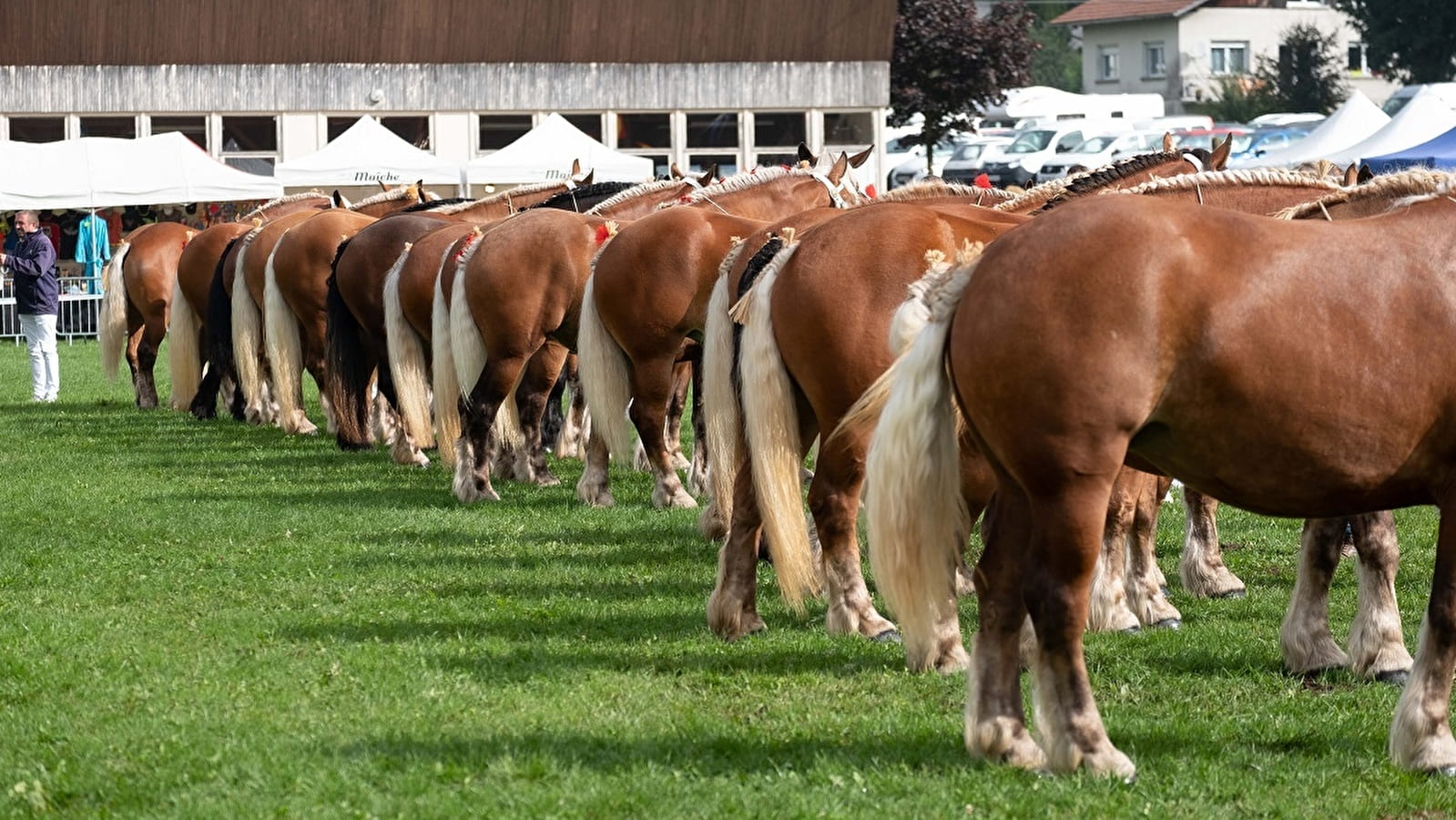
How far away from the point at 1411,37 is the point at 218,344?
61435 mm

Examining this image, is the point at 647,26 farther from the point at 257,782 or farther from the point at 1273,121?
the point at 257,782

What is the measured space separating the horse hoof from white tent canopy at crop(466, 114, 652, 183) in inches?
999

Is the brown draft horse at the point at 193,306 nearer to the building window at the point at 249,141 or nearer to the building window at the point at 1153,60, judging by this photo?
the building window at the point at 249,141

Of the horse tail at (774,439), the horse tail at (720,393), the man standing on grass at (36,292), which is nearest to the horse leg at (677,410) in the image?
the horse tail at (720,393)

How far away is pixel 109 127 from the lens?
137 ft

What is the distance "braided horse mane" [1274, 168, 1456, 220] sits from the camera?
6.25 meters

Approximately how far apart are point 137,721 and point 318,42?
37702 mm

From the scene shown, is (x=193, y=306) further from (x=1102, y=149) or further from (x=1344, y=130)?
(x=1102, y=149)

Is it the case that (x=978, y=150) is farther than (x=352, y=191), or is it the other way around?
(x=978, y=150)

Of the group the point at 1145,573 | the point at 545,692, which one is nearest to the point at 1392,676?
the point at 1145,573

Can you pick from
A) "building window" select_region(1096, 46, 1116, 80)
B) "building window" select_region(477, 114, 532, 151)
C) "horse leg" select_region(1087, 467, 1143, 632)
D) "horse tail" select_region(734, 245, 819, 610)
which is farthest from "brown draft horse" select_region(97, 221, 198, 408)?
"building window" select_region(1096, 46, 1116, 80)

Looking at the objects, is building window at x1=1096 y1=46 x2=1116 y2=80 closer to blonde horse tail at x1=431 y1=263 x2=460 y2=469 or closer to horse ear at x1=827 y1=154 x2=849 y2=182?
horse ear at x1=827 y1=154 x2=849 y2=182

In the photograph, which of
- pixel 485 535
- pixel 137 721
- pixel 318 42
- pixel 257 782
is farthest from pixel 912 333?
pixel 318 42

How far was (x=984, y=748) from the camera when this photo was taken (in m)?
5.89
